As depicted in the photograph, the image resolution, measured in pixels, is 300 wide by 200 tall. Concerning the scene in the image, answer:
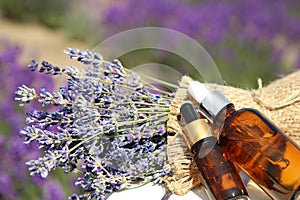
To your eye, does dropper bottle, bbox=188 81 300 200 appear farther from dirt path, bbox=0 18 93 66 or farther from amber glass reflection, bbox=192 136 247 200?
dirt path, bbox=0 18 93 66

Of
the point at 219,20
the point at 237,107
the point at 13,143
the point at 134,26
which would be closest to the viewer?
the point at 237,107

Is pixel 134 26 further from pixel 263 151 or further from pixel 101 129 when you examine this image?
pixel 263 151

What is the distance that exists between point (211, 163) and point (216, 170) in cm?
2

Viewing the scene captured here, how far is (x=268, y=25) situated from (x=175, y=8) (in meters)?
0.76

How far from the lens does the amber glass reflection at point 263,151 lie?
42.2 inches

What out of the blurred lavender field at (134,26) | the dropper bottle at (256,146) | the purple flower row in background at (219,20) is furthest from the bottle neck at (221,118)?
the purple flower row in background at (219,20)

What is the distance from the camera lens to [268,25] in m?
3.58

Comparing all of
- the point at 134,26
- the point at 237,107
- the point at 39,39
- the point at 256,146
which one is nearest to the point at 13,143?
the point at 237,107

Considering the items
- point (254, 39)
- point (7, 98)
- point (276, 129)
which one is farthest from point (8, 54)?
point (254, 39)

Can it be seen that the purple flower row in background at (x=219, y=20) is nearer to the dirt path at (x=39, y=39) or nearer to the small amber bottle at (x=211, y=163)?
the dirt path at (x=39, y=39)

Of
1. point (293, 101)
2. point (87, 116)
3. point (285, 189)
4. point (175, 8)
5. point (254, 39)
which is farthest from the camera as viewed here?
point (175, 8)

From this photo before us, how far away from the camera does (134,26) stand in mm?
4180

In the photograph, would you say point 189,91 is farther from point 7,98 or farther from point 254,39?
point 254,39

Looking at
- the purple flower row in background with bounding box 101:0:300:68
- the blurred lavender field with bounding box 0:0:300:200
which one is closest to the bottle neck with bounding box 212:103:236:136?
the blurred lavender field with bounding box 0:0:300:200
